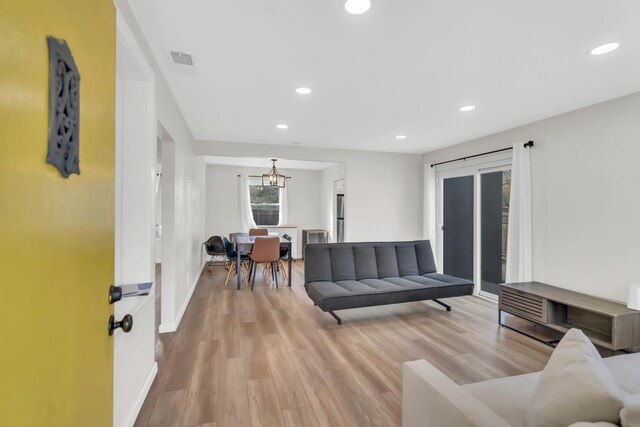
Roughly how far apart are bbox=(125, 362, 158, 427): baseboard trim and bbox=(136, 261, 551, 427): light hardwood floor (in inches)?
1.6

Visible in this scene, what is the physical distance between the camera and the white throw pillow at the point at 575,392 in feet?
2.90

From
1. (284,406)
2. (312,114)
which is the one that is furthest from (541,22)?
(284,406)

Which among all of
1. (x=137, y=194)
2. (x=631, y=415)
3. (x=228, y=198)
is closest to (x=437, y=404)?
(x=631, y=415)

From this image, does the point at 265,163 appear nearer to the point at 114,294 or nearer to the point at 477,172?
the point at 477,172

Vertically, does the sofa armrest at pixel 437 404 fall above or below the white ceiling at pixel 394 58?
below

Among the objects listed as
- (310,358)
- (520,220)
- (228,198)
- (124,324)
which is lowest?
(310,358)

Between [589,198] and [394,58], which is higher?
[394,58]

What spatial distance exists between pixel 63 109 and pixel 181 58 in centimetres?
172

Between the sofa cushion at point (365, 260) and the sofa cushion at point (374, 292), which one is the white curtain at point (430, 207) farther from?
the sofa cushion at point (374, 292)

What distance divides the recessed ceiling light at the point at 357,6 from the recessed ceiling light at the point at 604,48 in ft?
5.52

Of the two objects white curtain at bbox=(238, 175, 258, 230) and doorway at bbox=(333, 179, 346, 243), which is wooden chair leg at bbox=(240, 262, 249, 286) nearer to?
white curtain at bbox=(238, 175, 258, 230)

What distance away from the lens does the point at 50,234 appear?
74 centimetres

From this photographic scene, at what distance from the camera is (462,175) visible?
5.02m

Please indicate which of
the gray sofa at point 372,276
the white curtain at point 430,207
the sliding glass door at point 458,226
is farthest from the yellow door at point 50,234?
the white curtain at point 430,207
